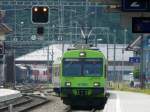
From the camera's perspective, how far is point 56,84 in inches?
1576

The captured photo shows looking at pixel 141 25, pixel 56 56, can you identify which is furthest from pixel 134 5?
pixel 56 56

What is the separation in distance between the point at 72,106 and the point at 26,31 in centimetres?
3254

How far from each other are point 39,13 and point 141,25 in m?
5.04

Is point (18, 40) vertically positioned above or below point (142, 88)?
above

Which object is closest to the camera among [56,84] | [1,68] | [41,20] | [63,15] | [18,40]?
[41,20]

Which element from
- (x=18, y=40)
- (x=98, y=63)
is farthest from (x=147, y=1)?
(x=18, y=40)

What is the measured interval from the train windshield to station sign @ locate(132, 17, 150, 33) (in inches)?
484

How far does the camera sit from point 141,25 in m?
23.7

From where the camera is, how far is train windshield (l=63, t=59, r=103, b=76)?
36.1m

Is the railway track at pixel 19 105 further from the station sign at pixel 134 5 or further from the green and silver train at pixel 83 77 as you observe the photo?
the station sign at pixel 134 5

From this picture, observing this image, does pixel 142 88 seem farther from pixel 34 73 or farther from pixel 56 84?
pixel 34 73

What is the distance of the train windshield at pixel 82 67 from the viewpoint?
118ft

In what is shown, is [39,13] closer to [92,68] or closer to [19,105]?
[92,68]

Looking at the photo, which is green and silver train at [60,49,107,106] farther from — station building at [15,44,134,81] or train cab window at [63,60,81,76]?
station building at [15,44,134,81]
